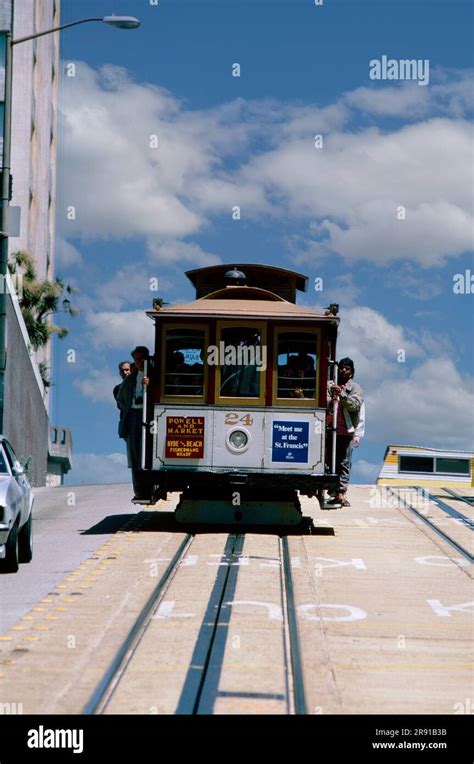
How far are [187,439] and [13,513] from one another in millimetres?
→ 4688

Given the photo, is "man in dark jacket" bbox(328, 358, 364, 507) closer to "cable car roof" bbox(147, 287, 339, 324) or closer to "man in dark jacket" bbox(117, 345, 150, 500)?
"cable car roof" bbox(147, 287, 339, 324)

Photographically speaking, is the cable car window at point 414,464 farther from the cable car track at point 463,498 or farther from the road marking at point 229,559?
the road marking at point 229,559

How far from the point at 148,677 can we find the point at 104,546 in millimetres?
7230

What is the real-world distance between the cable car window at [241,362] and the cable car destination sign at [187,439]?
58 centimetres

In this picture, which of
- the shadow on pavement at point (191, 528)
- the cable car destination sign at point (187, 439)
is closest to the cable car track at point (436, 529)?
the shadow on pavement at point (191, 528)

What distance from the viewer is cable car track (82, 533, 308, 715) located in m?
7.79

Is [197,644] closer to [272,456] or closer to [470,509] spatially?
[272,456]

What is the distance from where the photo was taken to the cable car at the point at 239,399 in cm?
1725

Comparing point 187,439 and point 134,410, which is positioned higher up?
point 134,410

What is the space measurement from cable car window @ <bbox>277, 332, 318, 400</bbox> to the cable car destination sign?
4.21 feet

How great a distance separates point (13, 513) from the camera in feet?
42.8

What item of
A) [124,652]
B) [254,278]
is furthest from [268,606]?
[254,278]

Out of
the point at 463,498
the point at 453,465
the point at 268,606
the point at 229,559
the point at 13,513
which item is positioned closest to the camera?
the point at 268,606

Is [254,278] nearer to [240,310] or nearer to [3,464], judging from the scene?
[240,310]
